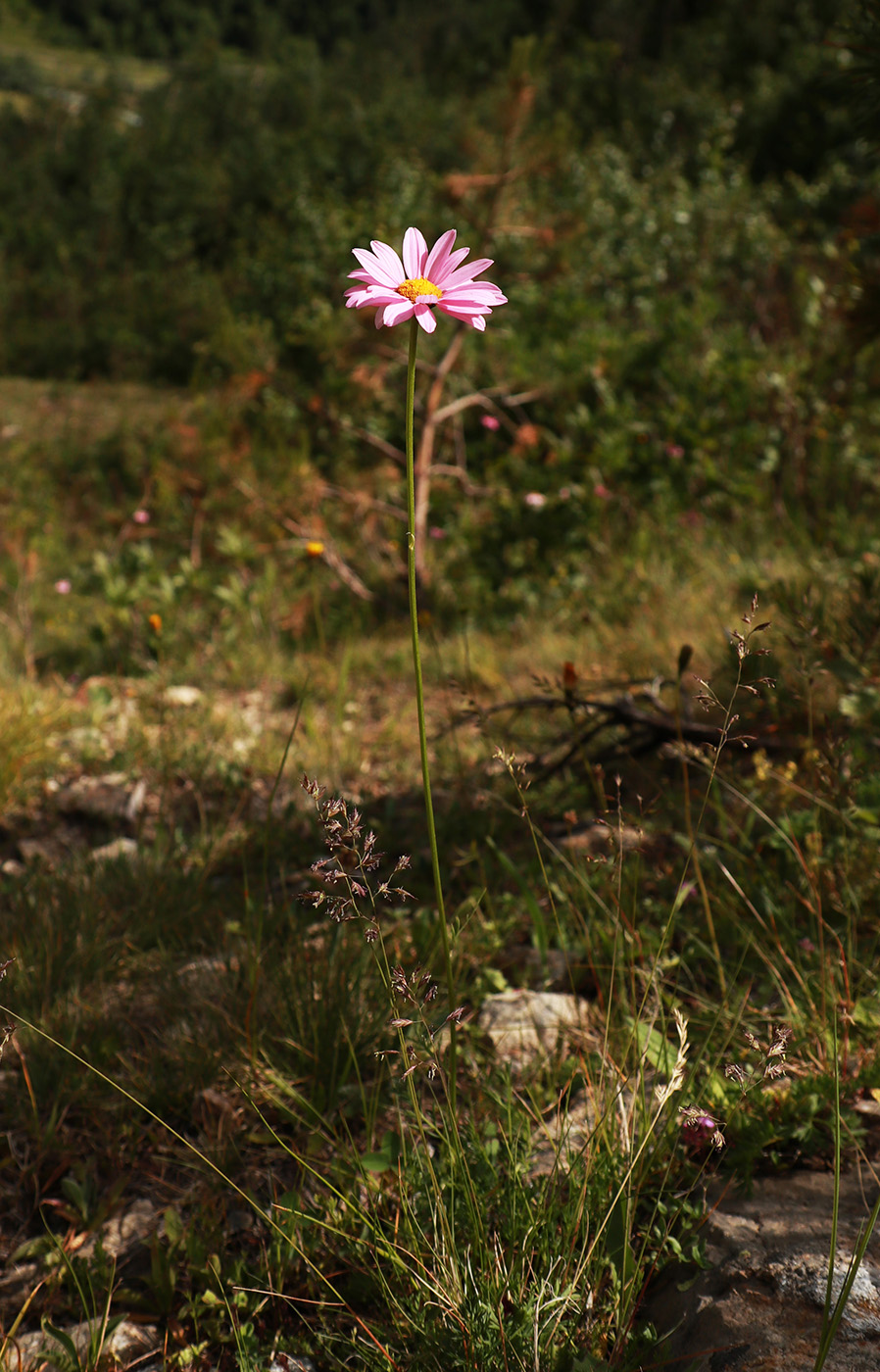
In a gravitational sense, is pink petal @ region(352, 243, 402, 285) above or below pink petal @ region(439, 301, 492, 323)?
above

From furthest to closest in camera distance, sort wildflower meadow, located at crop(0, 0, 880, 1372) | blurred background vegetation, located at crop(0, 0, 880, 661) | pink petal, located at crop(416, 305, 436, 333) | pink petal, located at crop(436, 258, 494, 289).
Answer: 1. blurred background vegetation, located at crop(0, 0, 880, 661)
2. wildflower meadow, located at crop(0, 0, 880, 1372)
3. pink petal, located at crop(436, 258, 494, 289)
4. pink petal, located at crop(416, 305, 436, 333)

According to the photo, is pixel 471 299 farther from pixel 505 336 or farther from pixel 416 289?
pixel 505 336

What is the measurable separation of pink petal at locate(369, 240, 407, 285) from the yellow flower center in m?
0.05

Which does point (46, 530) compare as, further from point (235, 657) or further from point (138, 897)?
point (138, 897)

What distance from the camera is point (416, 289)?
94cm

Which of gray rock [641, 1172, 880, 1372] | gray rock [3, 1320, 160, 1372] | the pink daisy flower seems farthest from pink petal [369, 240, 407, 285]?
gray rock [3, 1320, 160, 1372]

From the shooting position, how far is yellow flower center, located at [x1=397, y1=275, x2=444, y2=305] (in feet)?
3.05

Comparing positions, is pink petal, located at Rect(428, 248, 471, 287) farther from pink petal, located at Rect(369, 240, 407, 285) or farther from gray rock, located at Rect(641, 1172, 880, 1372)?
gray rock, located at Rect(641, 1172, 880, 1372)

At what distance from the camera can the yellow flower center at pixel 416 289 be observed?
3.05ft

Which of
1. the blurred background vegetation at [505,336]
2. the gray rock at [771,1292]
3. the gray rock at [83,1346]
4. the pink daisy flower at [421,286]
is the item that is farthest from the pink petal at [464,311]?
the blurred background vegetation at [505,336]

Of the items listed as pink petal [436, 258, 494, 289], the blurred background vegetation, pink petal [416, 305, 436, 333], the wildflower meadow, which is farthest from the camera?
the blurred background vegetation

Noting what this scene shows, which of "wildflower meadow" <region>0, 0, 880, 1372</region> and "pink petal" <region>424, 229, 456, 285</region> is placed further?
"wildflower meadow" <region>0, 0, 880, 1372</region>

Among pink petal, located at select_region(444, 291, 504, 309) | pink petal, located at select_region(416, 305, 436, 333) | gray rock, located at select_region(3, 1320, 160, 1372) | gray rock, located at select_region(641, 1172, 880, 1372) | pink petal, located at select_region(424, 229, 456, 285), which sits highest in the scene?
pink petal, located at select_region(424, 229, 456, 285)

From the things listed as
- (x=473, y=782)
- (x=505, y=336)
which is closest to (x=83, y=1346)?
(x=473, y=782)
